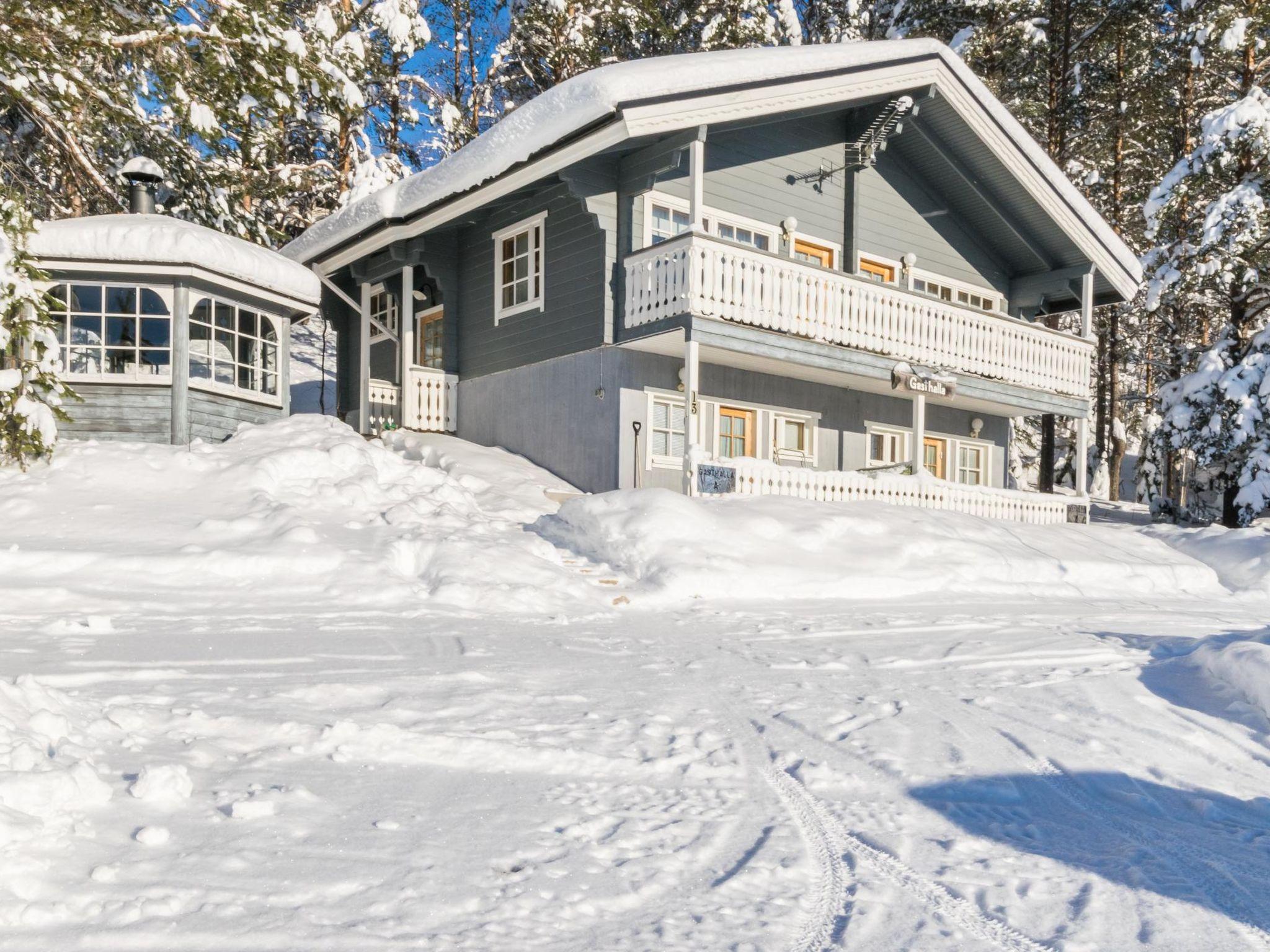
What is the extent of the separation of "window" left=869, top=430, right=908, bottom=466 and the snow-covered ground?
728 cm

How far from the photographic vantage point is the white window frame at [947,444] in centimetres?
1808

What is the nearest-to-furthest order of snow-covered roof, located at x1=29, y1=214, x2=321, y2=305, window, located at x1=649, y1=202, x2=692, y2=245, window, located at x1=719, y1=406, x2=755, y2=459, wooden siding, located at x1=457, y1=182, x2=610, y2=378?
1. snow-covered roof, located at x1=29, y1=214, x2=321, y2=305
2. wooden siding, located at x1=457, y1=182, x2=610, y2=378
3. window, located at x1=649, y1=202, x2=692, y2=245
4. window, located at x1=719, y1=406, x2=755, y2=459

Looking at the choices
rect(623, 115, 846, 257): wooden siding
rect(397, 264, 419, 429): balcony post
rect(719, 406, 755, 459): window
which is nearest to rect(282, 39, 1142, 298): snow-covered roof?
rect(397, 264, 419, 429): balcony post

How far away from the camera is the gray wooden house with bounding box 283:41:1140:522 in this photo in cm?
1376

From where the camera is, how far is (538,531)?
1179 cm

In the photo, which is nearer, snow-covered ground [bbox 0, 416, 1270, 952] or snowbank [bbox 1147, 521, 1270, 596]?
snow-covered ground [bbox 0, 416, 1270, 952]

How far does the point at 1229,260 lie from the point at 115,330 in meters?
19.6

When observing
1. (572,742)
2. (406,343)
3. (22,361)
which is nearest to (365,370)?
(406,343)

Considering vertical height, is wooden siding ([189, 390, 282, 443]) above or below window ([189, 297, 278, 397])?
below

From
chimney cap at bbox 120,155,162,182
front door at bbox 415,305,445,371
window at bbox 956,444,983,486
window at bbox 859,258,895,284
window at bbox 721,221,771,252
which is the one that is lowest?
window at bbox 956,444,983,486

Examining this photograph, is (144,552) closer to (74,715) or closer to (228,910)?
(74,715)

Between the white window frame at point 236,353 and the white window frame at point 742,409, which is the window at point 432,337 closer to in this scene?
the white window frame at point 236,353

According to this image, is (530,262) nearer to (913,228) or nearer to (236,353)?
(236,353)

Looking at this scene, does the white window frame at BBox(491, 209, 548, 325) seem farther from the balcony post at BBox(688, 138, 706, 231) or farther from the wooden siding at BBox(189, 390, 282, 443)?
the wooden siding at BBox(189, 390, 282, 443)
